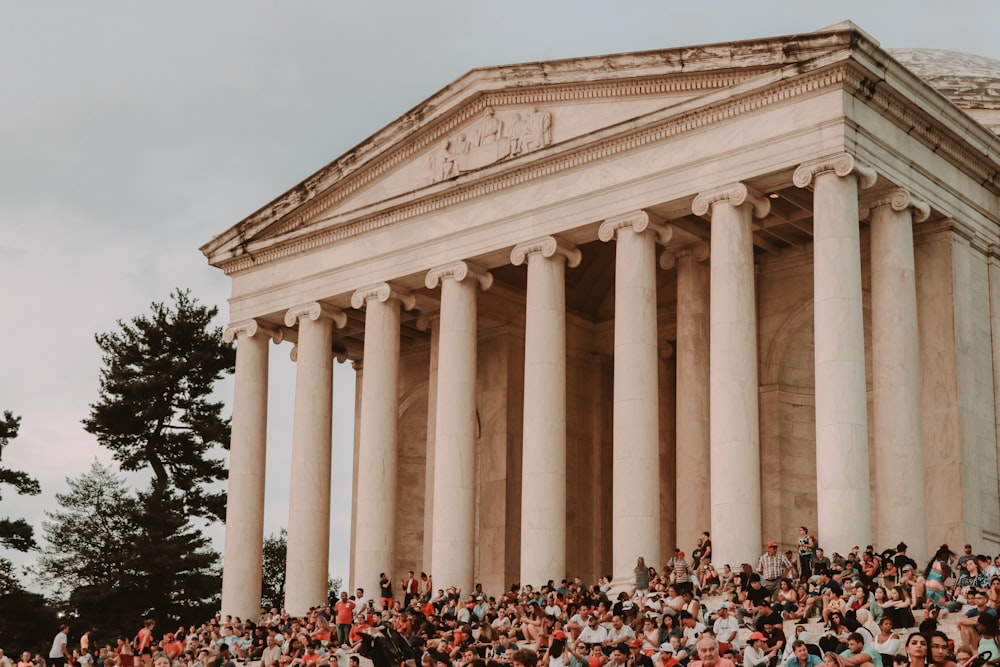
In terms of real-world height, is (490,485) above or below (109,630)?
above

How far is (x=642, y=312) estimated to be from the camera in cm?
4731

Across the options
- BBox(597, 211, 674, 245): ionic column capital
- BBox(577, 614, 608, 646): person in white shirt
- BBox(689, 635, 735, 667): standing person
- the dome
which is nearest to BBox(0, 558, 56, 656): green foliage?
BBox(597, 211, 674, 245): ionic column capital

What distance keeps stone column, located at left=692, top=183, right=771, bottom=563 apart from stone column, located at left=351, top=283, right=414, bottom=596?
15.1 metres

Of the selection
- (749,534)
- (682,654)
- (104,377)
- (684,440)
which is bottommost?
(682,654)

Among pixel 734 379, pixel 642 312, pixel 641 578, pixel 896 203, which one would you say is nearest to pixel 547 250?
pixel 642 312

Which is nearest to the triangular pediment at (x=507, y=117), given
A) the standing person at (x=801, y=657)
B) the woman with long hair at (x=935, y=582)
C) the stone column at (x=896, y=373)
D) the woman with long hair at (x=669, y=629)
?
the stone column at (x=896, y=373)

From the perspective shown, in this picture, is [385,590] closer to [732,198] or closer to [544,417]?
[544,417]

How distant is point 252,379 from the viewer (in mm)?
60094

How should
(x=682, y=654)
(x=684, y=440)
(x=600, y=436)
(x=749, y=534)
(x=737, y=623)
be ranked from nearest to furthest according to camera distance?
(x=682, y=654) < (x=737, y=623) < (x=749, y=534) < (x=684, y=440) < (x=600, y=436)

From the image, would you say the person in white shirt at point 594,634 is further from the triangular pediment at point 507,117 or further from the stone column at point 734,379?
the triangular pediment at point 507,117

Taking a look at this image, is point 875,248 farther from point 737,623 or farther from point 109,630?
point 109,630

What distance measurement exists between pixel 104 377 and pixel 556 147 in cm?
4582

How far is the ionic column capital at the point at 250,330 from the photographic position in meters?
60.4

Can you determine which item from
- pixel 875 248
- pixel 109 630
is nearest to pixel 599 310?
pixel 875 248
